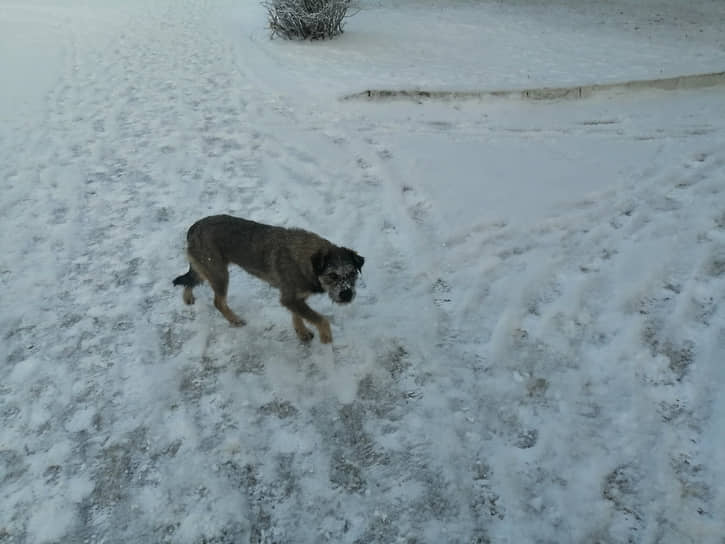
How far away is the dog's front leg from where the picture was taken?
4.30m

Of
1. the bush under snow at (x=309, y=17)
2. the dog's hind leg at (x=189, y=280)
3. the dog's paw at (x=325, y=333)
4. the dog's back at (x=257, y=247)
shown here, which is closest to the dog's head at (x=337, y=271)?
the dog's back at (x=257, y=247)

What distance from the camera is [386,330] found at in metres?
4.64

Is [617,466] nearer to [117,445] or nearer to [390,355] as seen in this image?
[390,355]

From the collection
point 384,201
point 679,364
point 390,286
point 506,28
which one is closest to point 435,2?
point 506,28

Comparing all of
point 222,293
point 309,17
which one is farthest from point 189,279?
point 309,17

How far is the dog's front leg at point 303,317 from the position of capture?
4.30 m

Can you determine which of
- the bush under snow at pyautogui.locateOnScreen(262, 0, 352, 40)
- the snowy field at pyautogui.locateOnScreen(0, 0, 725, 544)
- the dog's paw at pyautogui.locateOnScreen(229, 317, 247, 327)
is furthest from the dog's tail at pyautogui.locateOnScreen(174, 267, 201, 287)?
the bush under snow at pyautogui.locateOnScreen(262, 0, 352, 40)

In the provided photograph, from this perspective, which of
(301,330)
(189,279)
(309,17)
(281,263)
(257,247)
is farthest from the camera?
(309,17)

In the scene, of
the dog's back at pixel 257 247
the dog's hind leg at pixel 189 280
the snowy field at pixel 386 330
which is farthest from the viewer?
the dog's hind leg at pixel 189 280

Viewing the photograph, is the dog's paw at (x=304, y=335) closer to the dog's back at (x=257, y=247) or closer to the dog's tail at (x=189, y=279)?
the dog's back at (x=257, y=247)

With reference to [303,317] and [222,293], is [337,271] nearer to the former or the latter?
[303,317]

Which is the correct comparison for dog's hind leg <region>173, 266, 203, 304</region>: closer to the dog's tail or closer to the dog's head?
the dog's tail

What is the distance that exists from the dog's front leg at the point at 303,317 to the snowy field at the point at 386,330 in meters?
0.14

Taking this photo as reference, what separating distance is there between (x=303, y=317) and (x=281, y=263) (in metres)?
0.51
